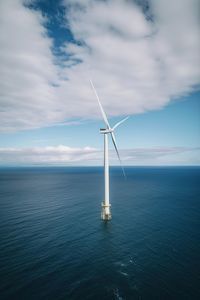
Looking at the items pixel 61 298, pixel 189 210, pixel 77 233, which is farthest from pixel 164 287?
pixel 189 210

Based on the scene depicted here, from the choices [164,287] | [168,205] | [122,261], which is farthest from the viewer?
[168,205]

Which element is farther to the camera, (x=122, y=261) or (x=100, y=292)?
(x=122, y=261)

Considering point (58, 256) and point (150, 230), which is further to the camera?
point (150, 230)

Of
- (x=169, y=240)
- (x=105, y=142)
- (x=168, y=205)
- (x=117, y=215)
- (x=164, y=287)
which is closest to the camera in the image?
(x=164, y=287)

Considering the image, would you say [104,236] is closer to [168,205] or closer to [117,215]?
[117,215]

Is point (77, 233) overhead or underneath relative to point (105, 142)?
underneath

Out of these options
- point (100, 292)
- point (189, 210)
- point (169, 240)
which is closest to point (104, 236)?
point (169, 240)

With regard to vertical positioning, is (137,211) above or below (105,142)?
below

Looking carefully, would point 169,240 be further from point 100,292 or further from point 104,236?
point 100,292

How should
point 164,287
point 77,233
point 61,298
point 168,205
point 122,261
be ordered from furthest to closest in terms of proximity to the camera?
point 168,205 → point 77,233 → point 122,261 → point 164,287 → point 61,298
